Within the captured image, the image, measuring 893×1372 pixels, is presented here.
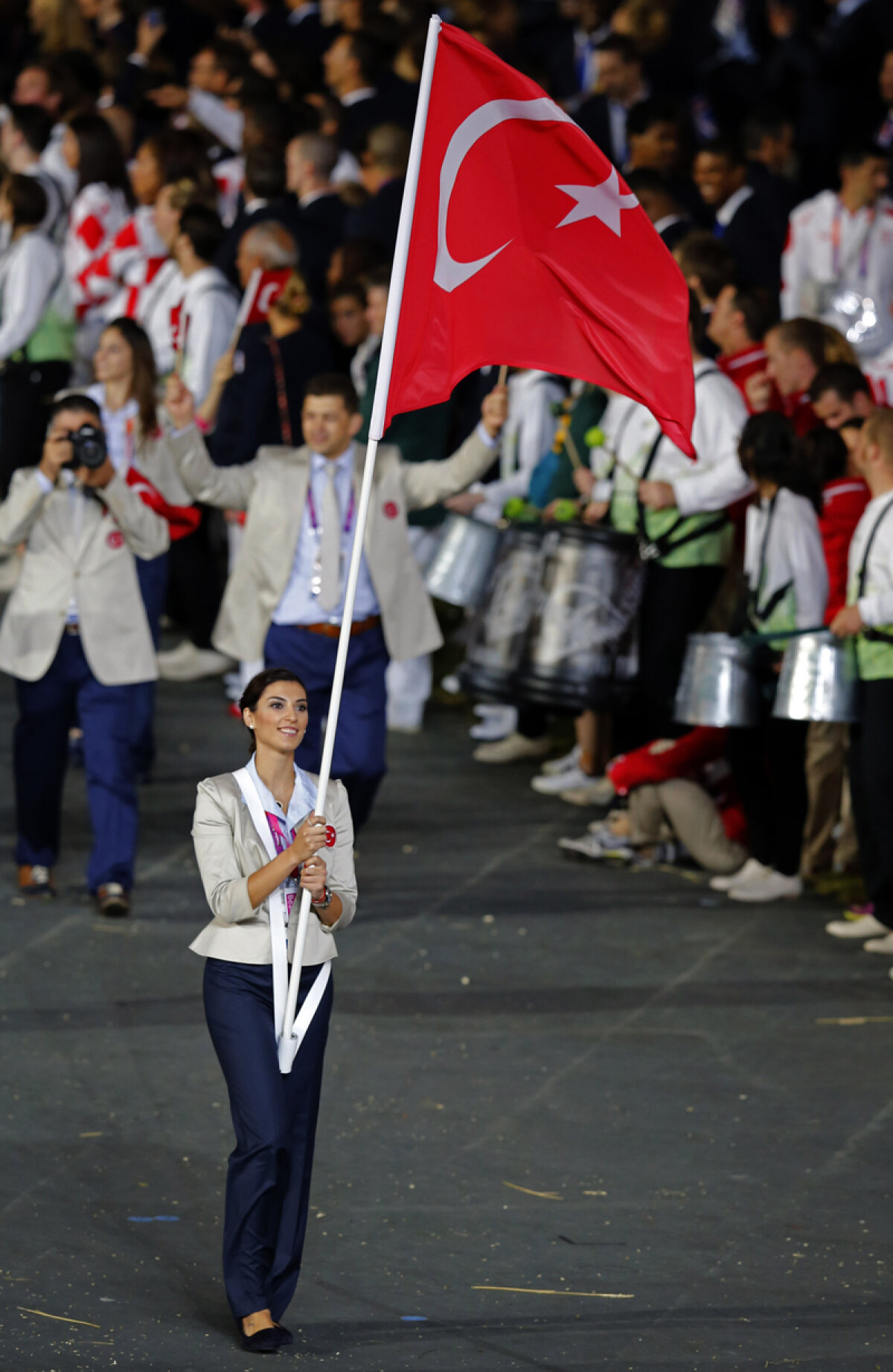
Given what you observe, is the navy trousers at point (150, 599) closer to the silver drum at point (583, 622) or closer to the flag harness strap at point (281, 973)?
Answer: the silver drum at point (583, 622)

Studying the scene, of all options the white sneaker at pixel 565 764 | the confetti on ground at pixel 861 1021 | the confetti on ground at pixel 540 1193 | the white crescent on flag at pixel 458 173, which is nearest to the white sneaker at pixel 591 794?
the white sneaker at pixel 565 764

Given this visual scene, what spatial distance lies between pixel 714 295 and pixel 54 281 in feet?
13.5

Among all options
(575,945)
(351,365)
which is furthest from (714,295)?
(575,945)

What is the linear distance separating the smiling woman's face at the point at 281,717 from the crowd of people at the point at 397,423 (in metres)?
2.70

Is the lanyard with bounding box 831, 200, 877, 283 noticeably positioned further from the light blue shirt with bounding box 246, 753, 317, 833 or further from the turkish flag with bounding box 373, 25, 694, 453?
the light blue shirt with bounding box 246, 753, 317, 833

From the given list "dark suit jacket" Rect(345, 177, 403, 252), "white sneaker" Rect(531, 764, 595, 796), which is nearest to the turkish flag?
"white sneaker" Rect(531, 764, 595, 796)

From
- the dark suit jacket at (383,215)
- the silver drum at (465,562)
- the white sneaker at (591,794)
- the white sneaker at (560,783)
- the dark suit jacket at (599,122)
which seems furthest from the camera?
the dark suit jacket at (599,122)

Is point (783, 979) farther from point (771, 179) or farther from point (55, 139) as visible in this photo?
point (55, 139)

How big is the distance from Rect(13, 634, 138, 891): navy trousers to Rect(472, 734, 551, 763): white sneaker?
8.98 feet

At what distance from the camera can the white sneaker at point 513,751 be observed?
11023 mm

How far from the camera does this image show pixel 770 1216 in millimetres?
5918

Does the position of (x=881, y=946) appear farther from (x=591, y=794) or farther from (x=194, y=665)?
(x=194, y=665)

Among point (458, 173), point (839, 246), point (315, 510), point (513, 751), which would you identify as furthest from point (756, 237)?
point (458, 173)

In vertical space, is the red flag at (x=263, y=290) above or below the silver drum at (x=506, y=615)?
above
